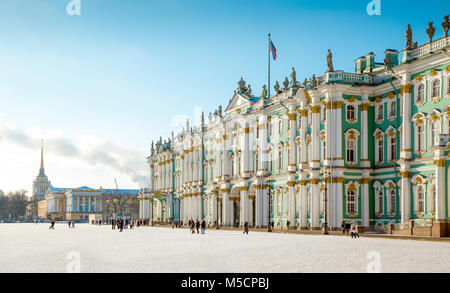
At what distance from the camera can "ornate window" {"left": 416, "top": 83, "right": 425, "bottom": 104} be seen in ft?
164

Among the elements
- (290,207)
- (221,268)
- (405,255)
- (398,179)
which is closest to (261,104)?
(290,207)

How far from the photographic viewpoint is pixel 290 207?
64.3 metres

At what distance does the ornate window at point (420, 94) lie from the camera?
49.9m

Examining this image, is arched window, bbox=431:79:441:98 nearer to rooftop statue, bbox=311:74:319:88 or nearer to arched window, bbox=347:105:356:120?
arched window, bbox=347:105:356:120

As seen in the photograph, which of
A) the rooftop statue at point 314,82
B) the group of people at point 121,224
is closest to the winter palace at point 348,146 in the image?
the rooftop statue at point 314,82

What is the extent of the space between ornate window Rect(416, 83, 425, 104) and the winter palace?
80 millimetres

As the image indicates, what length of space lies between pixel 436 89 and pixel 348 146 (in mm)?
11211

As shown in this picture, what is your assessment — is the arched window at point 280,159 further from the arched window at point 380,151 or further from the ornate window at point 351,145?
the arched window at point 380,151

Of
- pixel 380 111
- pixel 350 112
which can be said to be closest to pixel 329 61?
pixel 350 112

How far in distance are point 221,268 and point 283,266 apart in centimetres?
220

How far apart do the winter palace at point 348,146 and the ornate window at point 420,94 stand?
0.08 meters

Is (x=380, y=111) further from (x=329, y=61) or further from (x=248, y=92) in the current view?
(x=248, y=92)

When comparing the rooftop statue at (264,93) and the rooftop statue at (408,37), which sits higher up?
the rooftop statue at (408,37)

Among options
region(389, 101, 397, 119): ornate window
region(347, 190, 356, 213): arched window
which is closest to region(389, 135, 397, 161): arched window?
region(389, 101, 397, 119): ornate window
